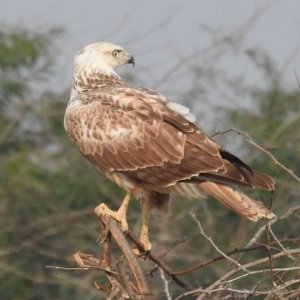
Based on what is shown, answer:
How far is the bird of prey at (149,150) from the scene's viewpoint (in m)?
7.75

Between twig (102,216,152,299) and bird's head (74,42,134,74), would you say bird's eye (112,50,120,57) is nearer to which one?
bird's head (74,42,134,74)

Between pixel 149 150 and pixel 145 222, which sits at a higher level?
pixel 149 150

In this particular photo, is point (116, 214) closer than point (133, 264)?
No

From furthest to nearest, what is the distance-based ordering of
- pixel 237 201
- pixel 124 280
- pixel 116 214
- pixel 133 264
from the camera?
pixel 116 214 → pixel 237 201 → pixel 133 264 → pixel 124 280

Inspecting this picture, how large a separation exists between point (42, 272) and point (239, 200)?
1146 cm

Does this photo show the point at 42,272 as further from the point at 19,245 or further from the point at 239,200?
the point at 239,200

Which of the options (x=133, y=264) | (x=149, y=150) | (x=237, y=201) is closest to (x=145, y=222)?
(x=149, y=150)

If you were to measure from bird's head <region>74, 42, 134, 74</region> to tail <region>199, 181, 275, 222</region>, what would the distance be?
1.39 metres

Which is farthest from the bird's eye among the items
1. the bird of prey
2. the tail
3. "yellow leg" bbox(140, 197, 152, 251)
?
the tail

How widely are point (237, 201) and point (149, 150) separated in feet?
2.74

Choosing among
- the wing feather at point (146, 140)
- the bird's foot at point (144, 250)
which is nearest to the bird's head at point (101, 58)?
the wing feather at point (146, 140)

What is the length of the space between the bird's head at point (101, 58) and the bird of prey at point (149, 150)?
26 centimetres

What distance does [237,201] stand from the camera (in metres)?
7.55

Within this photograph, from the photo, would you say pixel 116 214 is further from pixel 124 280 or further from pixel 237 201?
pixel 124 280
